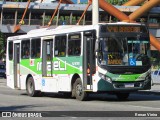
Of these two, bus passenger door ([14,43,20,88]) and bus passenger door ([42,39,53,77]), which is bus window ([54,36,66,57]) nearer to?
bus passenger door ([42,39,53,77])

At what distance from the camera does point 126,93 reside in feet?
75.8

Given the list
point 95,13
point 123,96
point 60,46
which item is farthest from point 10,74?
point 123,96

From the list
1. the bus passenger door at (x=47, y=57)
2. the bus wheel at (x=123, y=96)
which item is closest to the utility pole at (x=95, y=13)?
A: the bus passenger door at (x=47, y=57)

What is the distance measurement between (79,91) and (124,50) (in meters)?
2.68

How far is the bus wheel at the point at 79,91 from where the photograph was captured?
72.0 ft

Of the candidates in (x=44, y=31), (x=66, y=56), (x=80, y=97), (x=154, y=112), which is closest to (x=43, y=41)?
(x=44, y=31)

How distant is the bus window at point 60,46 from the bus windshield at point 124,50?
9.74 ft

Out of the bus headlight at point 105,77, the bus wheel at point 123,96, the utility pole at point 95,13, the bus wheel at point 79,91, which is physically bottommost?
the bus wheel at point 123,96

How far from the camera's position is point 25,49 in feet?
89.5

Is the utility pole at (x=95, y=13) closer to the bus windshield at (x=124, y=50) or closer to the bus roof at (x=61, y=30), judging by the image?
the bus roof at (x=61, y=30)

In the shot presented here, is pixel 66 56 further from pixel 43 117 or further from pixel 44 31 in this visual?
pixel 43 117

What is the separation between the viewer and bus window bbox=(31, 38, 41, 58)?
25.8 metres

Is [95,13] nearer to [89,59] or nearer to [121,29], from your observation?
[121,29]

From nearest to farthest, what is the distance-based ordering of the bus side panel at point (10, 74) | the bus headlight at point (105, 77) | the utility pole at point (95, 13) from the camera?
the bus headlight at point (105, 77), the bus side panel at point (10, 74), the utility pole at point (95, 13)
